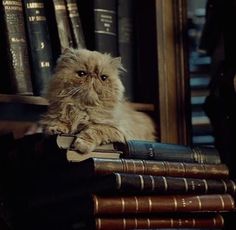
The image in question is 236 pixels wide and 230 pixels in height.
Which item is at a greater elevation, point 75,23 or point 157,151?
point 75,23

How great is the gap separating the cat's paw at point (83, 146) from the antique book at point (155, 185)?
0.18ft

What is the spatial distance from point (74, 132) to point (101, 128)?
2.2 inches

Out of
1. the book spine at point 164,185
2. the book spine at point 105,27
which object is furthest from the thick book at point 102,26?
the book spine at point 164,185

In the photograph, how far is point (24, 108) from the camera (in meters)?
1.19

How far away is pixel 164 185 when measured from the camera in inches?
38.8

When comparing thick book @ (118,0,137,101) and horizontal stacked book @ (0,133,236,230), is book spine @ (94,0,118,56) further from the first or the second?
horizontal stacked book @ (0,133,236,230)

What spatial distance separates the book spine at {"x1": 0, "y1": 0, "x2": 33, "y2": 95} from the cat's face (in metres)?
0.08

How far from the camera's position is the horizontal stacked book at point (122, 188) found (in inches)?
37.4

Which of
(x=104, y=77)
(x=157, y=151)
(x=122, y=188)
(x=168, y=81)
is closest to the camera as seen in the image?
(x=122, y=188)

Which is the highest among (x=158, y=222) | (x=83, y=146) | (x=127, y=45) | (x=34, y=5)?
(x=34, y=5)

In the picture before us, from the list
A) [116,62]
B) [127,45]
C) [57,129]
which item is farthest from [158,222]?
[127,45]

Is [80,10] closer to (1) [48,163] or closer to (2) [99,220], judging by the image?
(1) [48,163]

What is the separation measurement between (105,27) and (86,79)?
0.20 m

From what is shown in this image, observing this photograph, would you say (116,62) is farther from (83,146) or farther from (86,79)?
(83,146)
